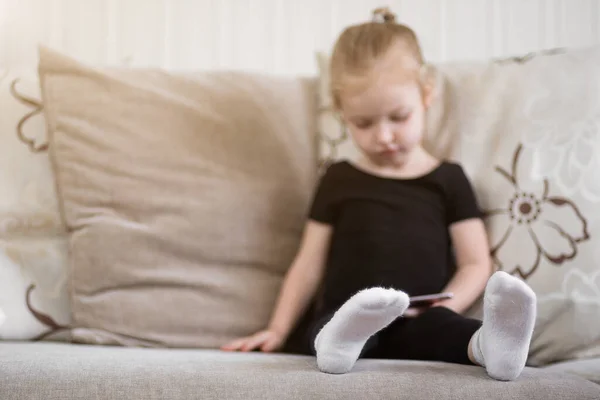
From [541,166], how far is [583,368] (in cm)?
40

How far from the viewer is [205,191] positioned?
4.45 ft

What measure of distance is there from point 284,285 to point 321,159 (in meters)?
0.29

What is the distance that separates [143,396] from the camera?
86cm

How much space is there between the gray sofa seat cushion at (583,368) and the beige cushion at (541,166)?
0.20 ft

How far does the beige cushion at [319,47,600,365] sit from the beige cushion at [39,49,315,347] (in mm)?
328

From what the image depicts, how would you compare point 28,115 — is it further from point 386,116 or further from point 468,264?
point 468,264

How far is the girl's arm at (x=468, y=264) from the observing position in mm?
1230

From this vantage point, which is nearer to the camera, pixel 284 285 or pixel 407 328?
pixel 407 328

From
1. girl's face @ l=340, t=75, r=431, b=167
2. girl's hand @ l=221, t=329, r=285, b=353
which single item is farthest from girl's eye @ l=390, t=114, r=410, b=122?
girl's hand @ l=221, t=329, r=285, b=353

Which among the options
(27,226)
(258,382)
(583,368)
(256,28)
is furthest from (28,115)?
(583,368)

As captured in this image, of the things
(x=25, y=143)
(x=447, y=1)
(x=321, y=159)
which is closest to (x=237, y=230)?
(x=321, y=159)

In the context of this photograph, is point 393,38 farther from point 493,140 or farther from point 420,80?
point 493,140

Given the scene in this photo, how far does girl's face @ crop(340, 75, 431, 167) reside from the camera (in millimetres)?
1269

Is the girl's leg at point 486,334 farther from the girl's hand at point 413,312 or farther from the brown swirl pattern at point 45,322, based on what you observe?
the brown swirl pattern at point 45,322
